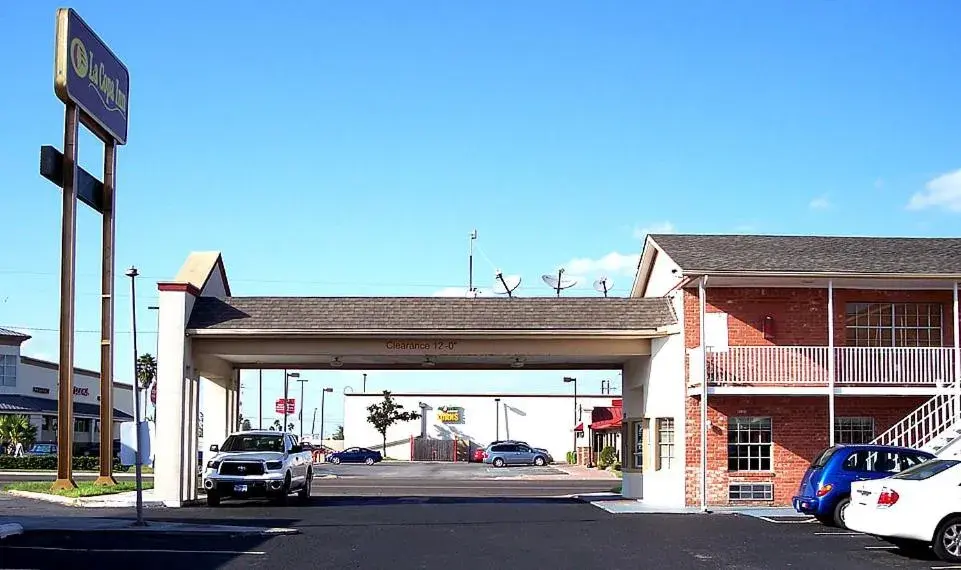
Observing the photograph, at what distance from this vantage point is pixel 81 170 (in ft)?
96.8

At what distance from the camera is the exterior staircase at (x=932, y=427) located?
23969mm

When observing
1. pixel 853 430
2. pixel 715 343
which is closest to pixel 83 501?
pixel 715 343

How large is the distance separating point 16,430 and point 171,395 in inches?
1443

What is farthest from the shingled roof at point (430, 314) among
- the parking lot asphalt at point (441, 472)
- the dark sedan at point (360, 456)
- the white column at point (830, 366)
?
the dark sedan at point (360, 456)

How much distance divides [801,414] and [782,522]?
487 cm

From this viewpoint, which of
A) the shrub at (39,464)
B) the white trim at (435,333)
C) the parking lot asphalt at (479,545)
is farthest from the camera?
the shrub at (39,464)

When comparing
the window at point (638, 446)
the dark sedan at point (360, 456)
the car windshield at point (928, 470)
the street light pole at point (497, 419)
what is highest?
the car windshield at point (928, 470)

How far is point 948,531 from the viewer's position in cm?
1521

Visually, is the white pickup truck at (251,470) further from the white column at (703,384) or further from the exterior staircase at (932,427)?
the exterior staircase at (932,427)

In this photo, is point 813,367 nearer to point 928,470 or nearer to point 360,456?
point 928,470

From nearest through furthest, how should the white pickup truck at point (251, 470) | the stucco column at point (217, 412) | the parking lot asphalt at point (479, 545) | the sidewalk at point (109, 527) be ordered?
the parking lot asphalt at point (479, 545) → the sidewalk at point (109, 527) → the white pickup truck at point (251, 470) → the stucco column at point (217, 412)

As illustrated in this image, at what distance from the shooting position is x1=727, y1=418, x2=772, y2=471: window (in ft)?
86.5

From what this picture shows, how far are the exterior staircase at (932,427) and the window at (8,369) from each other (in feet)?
172

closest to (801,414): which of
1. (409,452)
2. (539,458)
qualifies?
(539,458)
